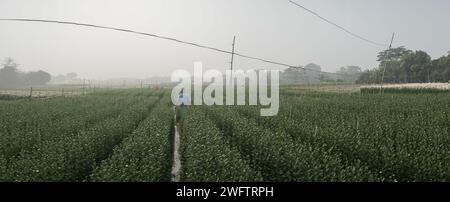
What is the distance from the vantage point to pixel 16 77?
367ft

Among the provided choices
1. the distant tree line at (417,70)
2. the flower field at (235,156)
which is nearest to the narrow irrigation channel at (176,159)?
the flower field at (235,156)

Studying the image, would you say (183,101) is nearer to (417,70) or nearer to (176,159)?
(176,159)

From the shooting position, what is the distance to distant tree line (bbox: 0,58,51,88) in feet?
349

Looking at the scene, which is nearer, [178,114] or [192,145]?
[192,145]

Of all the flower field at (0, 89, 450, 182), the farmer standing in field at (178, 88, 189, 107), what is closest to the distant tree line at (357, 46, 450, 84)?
the farmer standing in field at (178, 88, 189, 107)

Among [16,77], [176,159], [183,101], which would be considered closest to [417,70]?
[183,101]

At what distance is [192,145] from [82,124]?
570cm

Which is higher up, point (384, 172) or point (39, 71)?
point (39, 71)

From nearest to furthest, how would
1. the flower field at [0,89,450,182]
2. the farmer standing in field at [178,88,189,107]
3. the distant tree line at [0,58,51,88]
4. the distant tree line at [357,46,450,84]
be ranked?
the flower field at [0,89,450,182] < the farmer standing in field at [178,88,189,107] < the distant tree line at [357,46,450,84] < the distant tree line at [0,58,51,88]

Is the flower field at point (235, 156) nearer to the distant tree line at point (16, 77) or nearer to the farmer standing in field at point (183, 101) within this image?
the farmer standing in field at point (183, 101)

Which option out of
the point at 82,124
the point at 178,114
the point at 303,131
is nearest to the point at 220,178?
the point at 303,131

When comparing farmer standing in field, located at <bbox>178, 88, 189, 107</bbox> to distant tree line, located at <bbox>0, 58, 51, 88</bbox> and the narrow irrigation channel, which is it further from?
distant tree line, located at <bbox>0, 58, 51, 88</bbox>
